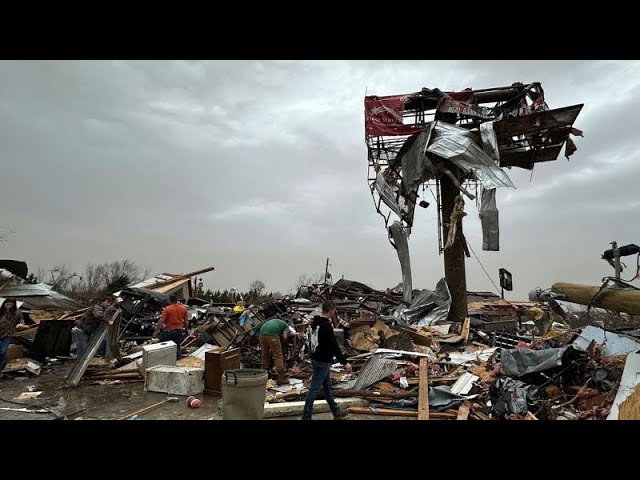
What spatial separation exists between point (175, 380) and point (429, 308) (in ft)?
30.7

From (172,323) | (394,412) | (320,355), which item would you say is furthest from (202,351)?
(394,412)

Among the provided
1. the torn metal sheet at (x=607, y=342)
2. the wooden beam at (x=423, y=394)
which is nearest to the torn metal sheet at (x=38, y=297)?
the wooden beam at (x=423, y=394)

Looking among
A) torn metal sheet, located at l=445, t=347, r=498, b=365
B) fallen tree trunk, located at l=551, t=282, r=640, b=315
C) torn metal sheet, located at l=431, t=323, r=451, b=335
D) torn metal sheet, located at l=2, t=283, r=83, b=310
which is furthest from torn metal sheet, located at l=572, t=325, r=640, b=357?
torn metal sheet, located at l=2, t=283, r=83, b=310

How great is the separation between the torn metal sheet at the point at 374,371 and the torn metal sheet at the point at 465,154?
6.21 metres

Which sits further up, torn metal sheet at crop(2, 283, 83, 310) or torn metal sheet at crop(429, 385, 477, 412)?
torn metal sheet at crop(2, 283, 83, 310)

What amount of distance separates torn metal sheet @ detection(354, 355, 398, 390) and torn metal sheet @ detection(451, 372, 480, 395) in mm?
1295

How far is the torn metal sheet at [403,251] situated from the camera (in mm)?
15812

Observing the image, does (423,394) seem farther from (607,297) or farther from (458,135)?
(458,135)

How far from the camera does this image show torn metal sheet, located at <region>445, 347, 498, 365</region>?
30.7 feet

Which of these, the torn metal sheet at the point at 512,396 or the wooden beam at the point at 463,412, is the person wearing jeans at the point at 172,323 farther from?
the torn metal sheet at the point at 512,396

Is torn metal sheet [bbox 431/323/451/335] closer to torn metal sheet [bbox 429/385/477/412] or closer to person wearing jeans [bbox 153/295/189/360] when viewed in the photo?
torn metal sheet [bbox 429/385/477/412]

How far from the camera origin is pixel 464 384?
24.7 feet
